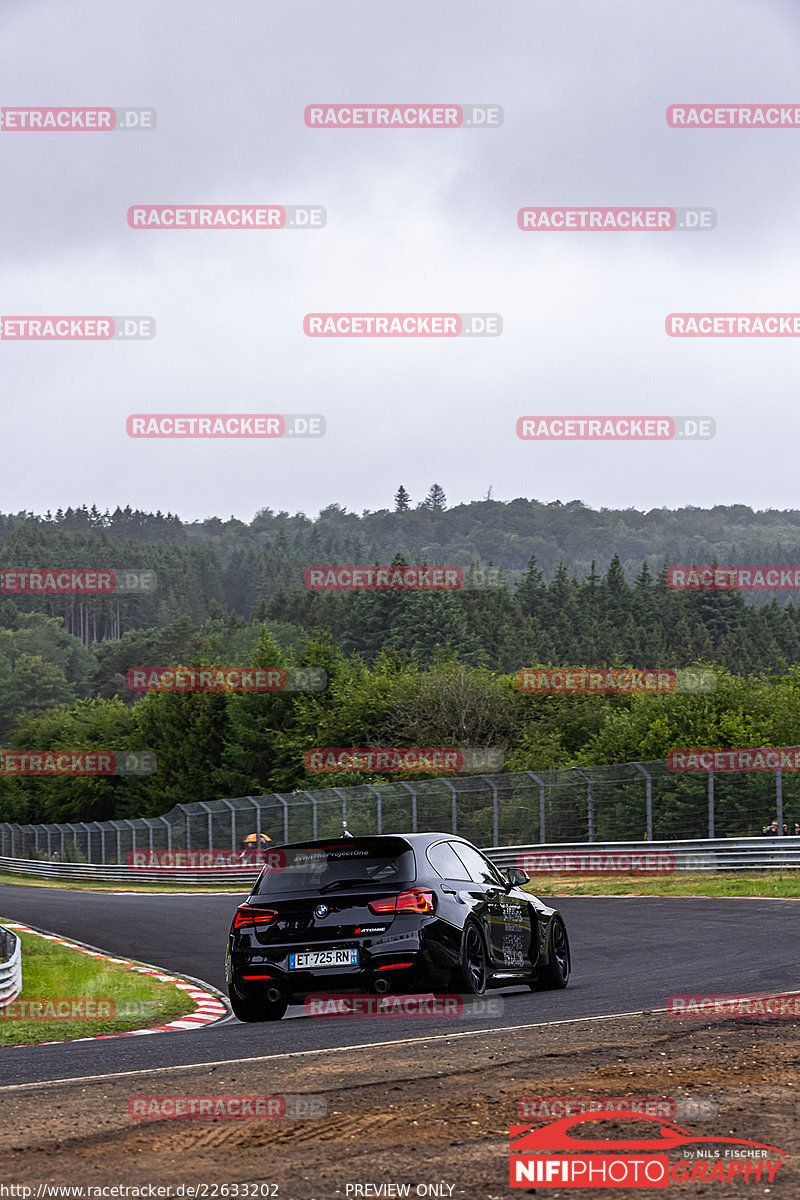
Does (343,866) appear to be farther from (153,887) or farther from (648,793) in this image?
(153,887)

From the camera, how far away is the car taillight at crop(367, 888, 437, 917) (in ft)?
35.3

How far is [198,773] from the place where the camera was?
95.8m

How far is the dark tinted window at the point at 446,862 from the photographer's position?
1129 centimetres

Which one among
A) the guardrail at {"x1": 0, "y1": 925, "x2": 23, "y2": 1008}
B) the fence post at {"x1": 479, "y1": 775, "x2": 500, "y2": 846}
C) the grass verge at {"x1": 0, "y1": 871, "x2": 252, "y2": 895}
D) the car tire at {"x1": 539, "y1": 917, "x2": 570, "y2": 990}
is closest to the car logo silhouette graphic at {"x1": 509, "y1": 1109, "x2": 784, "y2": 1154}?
the car tire at {"x1": 539, "y1": 917, "x2": 570, "y2": 990}

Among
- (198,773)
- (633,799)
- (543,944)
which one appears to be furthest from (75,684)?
(543,944)

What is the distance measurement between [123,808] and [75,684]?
86184 millimetres

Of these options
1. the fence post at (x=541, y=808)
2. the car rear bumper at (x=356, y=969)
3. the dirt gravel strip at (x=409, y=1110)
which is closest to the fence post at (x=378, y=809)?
the fence post at (x=541, y=808)

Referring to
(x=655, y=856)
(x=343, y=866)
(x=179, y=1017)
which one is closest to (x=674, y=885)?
(x=655, y=856)

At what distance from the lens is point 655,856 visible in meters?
30.4

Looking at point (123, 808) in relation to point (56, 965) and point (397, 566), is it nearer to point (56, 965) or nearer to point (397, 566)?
point (397, 566)

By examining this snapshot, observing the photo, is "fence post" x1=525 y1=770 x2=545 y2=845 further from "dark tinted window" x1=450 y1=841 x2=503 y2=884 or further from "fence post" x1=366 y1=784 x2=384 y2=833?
"dark tinted window" x1=450 y1=841 x2=503 y2=884

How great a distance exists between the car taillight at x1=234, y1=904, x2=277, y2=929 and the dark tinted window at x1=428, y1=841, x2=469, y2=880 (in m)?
1.30

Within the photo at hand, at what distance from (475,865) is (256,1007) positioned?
2.12 m

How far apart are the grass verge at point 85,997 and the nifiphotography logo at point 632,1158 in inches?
263
